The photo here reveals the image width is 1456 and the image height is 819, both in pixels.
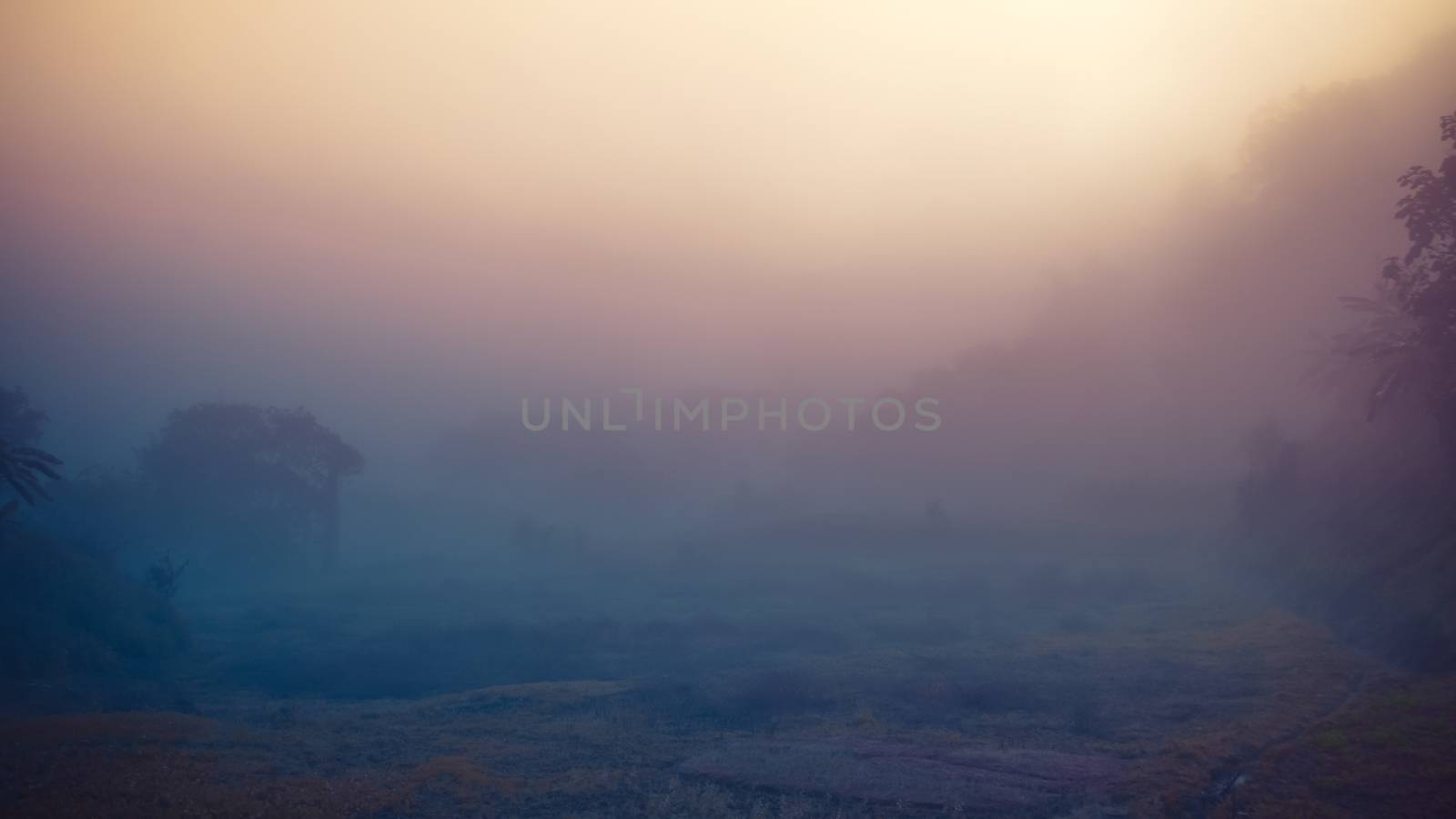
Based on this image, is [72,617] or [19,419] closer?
[72,617]

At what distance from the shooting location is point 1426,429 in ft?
104

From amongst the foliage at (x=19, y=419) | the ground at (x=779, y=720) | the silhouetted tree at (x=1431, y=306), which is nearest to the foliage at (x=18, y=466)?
the ground at (x=779, y=720)

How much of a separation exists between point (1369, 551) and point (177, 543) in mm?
71915

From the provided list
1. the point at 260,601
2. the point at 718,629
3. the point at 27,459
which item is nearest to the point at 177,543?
the point at 260,601

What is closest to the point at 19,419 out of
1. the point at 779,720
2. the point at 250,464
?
the point at 250,464

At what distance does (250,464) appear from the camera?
209ft

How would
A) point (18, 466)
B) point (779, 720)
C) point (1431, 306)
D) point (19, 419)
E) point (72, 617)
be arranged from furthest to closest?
point (19, 419) → point (18, 466) → point (72, 617) → point (1431, 306) → point (779, 720)

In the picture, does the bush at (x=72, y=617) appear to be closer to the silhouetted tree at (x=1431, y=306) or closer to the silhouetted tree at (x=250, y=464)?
the silhouetted tree at (x=250, y=464)

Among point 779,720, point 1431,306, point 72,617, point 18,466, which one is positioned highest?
point 1431,306

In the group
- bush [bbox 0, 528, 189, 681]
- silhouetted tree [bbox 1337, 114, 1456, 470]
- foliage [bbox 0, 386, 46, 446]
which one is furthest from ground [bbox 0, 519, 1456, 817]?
foliage [bbox 0, 386, 46, 446]

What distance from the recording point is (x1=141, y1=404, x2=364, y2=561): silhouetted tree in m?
62.6

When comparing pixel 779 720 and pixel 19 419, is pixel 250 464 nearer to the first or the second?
pixel 19 419

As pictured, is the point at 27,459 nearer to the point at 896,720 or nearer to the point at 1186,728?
the point at 896,720

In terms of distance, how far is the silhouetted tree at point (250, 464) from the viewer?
6256cm
